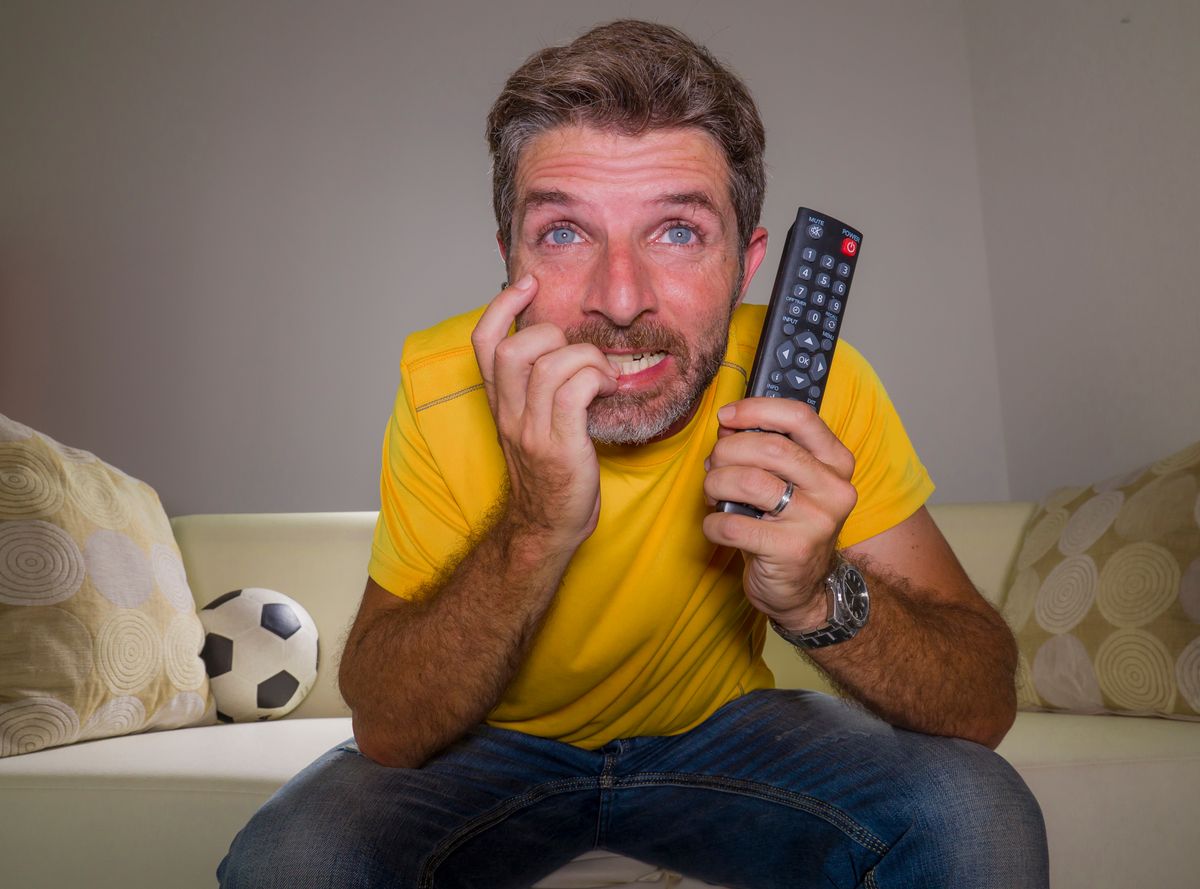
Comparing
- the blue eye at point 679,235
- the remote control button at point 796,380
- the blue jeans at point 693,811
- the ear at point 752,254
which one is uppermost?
the blue eye at point 679,235

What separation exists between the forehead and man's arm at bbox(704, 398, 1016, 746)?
309 mm

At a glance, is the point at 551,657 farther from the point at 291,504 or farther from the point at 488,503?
the point at 291,504

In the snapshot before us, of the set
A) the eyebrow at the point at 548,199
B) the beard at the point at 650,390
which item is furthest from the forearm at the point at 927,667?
the eyebrow at the point at 548,199

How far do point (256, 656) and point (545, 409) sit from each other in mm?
1244

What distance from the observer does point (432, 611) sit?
3.26 ft

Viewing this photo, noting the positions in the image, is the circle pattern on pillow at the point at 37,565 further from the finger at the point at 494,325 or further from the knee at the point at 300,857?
the finger at the point at 494,325

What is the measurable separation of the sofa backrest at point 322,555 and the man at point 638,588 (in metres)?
0.81

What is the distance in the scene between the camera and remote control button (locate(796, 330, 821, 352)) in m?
0.97

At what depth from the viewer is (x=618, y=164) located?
106 centimetres

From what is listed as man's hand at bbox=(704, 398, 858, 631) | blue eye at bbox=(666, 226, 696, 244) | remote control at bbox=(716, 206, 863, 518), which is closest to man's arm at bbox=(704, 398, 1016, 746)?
man's hand at bbox=(704, 398, 858, 631)

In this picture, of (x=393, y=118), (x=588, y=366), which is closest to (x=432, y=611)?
(x=588, y=366)

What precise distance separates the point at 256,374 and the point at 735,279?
1764 mm

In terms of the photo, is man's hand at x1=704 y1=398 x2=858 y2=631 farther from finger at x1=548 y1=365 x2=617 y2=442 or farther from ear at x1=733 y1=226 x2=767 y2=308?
ear at x1=733 y1=226 x2=767 y2=308

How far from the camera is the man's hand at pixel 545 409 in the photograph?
0.85 meters
